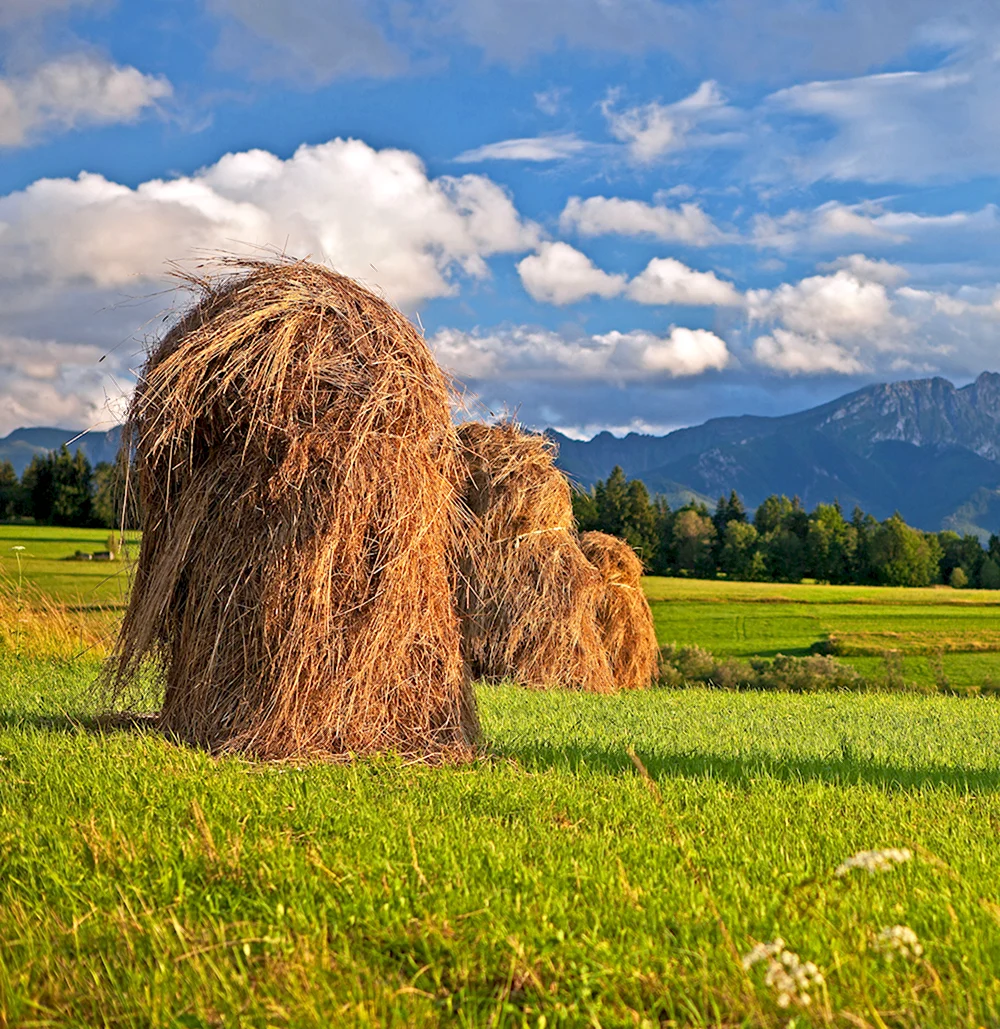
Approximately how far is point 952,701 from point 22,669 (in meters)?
12.5

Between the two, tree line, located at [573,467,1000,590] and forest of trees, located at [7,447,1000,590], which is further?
tree line, located at [573,467,1000,590]

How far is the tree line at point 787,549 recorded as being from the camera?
6838 centimetres

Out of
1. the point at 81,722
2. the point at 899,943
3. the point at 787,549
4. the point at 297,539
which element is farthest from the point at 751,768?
the point at 787,549

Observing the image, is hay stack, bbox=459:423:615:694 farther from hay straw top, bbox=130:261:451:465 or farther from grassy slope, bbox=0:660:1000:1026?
grassy slope, bbox=0:660:1000:1026

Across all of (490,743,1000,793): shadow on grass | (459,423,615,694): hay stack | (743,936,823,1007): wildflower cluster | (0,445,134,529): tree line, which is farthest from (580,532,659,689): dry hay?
(0,445,134,529): tree line

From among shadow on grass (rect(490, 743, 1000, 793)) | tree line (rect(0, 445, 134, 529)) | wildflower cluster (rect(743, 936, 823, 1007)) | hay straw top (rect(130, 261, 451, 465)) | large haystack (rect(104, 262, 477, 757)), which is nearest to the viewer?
wildflower cluster (rect(743, 936, 823, 1007))

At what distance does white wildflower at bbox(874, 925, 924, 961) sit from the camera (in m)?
2.74

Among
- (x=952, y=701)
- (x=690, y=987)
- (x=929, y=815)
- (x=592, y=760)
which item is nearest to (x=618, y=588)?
(x=952, y=701)

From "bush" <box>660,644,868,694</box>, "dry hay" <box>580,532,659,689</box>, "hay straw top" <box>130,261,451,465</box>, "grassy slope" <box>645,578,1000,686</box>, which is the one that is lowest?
"grassy slope" <box>645,578,1000,686</box>

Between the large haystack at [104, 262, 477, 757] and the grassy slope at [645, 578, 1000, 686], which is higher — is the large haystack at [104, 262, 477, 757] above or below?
above

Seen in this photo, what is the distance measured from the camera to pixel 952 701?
46.6 ft

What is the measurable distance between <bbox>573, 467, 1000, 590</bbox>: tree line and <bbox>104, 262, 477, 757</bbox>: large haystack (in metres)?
58.4

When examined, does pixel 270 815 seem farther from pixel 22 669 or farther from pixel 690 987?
pixel 22 669

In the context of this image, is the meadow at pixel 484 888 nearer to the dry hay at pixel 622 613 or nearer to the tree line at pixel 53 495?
→ the dry hay at pixel 622 613
